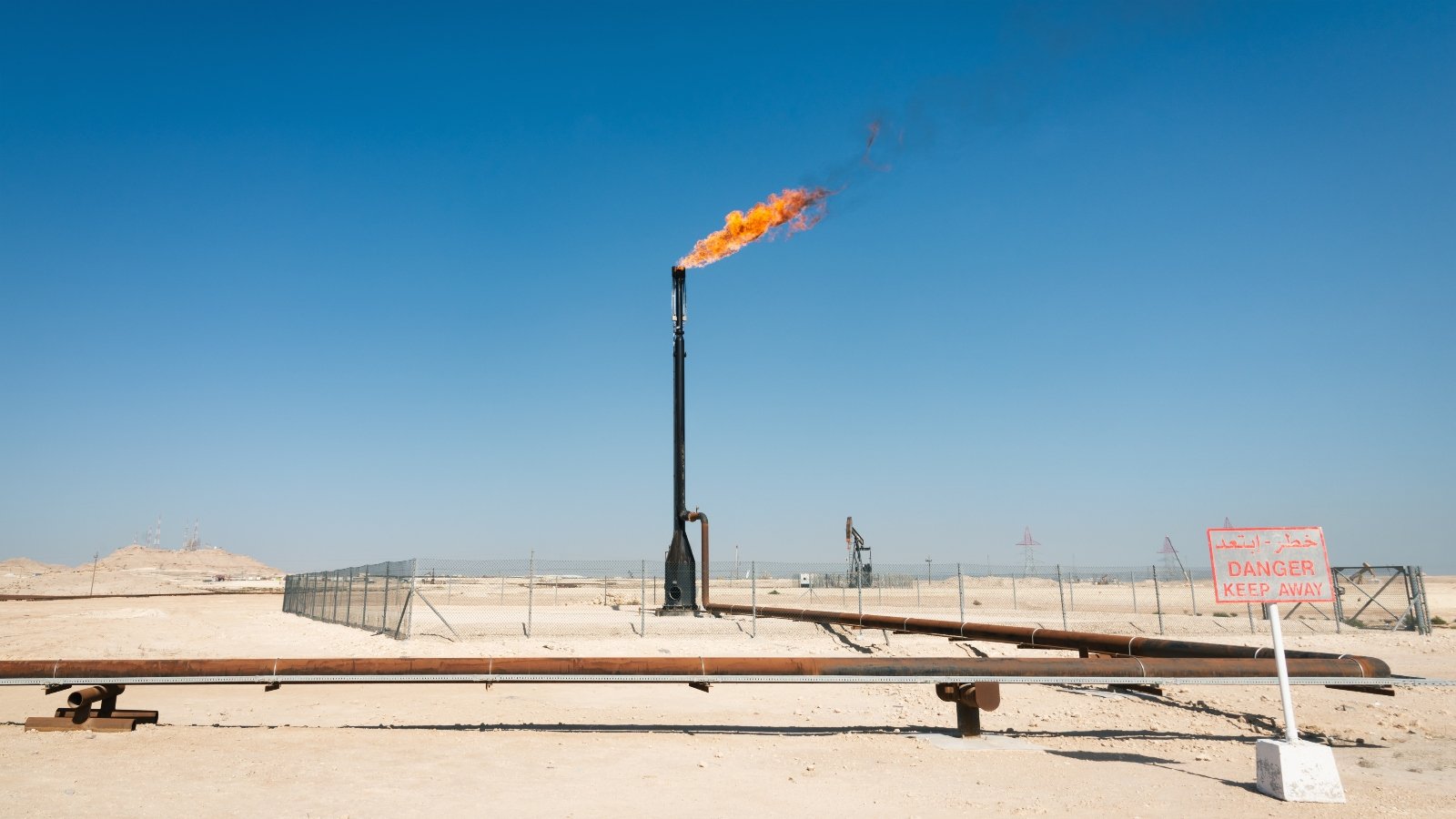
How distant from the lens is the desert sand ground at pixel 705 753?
23.5 feet

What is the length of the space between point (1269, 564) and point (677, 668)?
673 centimetres

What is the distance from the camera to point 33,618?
28109mm

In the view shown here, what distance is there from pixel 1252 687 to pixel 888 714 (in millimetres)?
7176

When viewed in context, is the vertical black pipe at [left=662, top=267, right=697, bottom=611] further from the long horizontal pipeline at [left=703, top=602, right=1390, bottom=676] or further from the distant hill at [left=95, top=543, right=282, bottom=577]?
the distant hill at [left=95, top=543, right=282, bottom=577]

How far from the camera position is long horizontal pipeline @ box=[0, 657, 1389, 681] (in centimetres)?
1006

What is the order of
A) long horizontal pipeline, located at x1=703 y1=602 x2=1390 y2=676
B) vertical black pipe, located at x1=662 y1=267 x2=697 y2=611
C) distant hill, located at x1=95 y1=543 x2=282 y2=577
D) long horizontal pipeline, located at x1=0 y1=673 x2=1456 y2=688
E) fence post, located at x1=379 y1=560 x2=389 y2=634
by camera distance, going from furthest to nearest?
distant hill, located at x1=95 y1=543 x2=282 y2=577 → vertical black pipe, located at x1=662 y1=267 x2=697 y2=611 → fence post, located at x1=379 y1=560 x2=389 y2=634 → long horizontal pipeline, located at x1=703 y1=602 x2=1390 y2=676 → long horizontal pipeline, located at x1=0 y1=673 x2=1456 y2=688

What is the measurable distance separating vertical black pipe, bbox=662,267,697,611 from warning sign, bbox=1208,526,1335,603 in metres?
24.9

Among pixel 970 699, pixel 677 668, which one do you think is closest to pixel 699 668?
pixel 677 668

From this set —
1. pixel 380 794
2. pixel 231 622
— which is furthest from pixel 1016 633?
pixel 231 622

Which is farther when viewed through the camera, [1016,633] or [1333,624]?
[1333,624]

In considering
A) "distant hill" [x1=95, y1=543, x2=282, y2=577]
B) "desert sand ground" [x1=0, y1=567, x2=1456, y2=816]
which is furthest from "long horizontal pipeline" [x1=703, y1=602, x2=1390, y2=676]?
"distant hill" [x1=95, y1=543, x2=282, y2=577]

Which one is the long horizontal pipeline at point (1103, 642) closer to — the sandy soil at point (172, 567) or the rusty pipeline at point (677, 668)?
the rusty pipeline at point (677, 668)

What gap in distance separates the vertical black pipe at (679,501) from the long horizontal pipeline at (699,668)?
21.6 m

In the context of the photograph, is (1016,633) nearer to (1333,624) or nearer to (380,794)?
(380,794)
